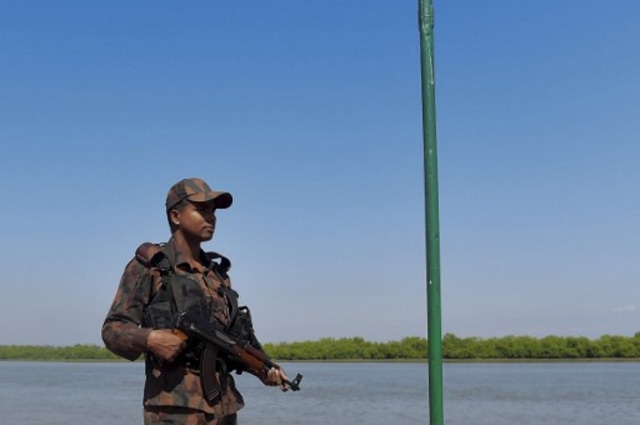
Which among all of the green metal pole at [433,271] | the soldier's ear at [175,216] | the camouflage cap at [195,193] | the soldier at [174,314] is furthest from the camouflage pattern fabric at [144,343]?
the green metal pole at [433,271]

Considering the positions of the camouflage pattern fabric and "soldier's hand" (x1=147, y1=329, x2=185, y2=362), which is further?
the camouflage pattern fabric

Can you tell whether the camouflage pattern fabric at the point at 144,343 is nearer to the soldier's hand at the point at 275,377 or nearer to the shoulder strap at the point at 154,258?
the shoulder strap at the point at 154,258

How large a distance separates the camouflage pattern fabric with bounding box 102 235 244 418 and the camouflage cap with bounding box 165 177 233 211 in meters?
0.23

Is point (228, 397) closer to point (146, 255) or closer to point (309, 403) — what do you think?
point (146, 255)

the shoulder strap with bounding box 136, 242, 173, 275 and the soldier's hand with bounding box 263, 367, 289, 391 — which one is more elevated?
the shoulder strap with bounding box 136, 242, 173, 275

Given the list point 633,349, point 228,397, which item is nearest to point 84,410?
point 228,397

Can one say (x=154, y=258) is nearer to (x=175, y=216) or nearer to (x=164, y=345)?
(x=175, y=216)

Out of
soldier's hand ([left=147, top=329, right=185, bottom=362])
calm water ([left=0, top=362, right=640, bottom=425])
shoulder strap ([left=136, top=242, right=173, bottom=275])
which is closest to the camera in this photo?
soldier's hand ([left=147, top=329, right=185, bottom=362])

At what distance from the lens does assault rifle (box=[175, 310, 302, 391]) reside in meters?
4.39

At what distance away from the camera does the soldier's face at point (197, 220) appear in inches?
183

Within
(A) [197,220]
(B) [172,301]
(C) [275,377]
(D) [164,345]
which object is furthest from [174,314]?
(C) [275,377]

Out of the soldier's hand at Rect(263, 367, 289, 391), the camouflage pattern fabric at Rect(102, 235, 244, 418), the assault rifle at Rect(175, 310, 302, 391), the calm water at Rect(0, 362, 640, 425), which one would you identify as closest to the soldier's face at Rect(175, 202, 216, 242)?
the camouflage pattern fabric at Rect(102, 235, 244, 418)

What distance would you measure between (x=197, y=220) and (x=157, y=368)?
2.36ft

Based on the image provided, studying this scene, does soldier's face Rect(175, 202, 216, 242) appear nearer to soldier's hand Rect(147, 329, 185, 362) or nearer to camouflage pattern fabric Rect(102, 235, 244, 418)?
camouflage pattern fabric Rect(102, 235, 244, 418)
